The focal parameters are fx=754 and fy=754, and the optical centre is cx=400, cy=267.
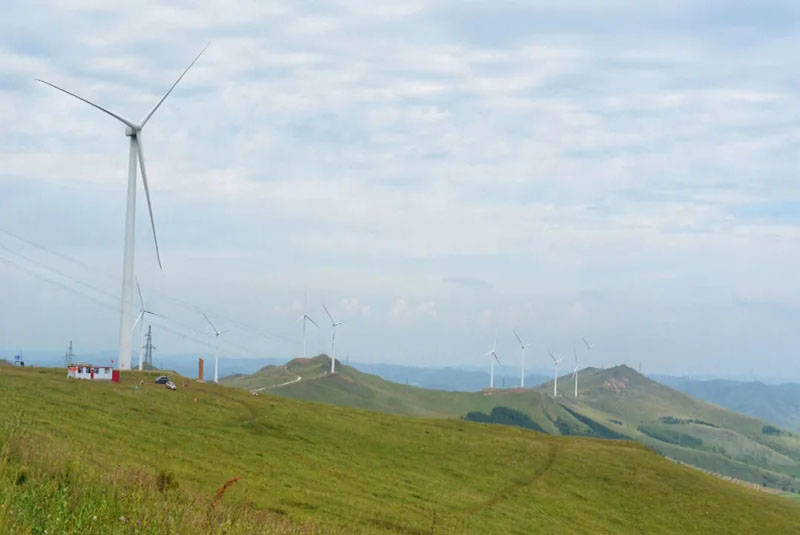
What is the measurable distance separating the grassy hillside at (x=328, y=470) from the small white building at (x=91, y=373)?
2.97 meters

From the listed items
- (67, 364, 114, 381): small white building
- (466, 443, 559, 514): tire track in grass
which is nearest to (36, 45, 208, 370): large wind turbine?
(67, 364, 114, 381): small white building

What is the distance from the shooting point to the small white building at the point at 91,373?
103 meters

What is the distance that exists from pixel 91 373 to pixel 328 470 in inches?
1815

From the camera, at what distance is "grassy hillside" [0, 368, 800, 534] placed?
84.1 feet

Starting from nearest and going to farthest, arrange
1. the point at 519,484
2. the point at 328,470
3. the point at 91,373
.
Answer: the point at 328,470 → the point at 519,484 → the point at 91,373

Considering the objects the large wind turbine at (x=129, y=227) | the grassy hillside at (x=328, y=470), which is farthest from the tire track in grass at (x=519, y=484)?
the large wind turbine at (x=129, y=227)

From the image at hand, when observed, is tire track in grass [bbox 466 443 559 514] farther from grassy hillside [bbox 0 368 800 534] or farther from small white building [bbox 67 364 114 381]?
small white building [bbox 67 364 114 381]

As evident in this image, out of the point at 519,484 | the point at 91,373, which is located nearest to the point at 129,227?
the point at 91,373

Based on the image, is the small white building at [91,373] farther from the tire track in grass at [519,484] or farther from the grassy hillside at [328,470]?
the tire track in grass at [519,484]

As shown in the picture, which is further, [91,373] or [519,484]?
[91,373]

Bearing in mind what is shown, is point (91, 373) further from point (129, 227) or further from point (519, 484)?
point (519, 484)

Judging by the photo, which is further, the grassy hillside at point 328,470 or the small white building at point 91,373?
the small white building at point 91,373

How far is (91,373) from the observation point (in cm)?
10412

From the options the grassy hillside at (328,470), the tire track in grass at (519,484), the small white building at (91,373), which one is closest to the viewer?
the grassy hillside at (328,470)
